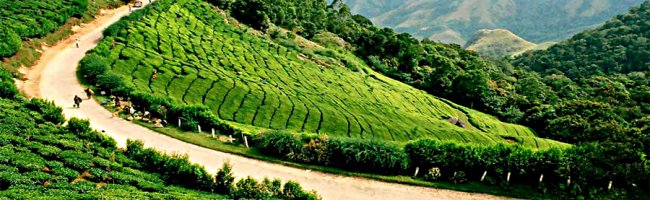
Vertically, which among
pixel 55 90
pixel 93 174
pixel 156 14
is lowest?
pixel 93 174

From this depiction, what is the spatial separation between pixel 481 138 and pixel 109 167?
4910 cm

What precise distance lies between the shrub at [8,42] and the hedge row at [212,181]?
30976mm

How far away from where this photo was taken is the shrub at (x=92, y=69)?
187ft

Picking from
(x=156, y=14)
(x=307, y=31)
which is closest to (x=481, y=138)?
(x=156, y=14)

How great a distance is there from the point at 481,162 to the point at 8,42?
5173 centimetres

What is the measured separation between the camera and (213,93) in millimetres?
61656

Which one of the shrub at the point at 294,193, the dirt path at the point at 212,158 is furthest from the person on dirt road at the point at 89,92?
the shrub at the point at 294,193

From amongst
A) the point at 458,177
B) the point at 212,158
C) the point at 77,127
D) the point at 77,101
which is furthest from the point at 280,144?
the point at 77,101

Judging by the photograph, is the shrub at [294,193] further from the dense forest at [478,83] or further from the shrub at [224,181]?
the dense forest at [478,83]

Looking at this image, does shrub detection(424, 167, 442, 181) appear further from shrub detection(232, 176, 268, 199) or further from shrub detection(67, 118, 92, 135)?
shrub detection(67, 118, 92, 135)

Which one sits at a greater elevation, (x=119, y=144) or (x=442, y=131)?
(x=442, y=131)

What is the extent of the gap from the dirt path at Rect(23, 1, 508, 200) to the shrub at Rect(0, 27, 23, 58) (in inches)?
129

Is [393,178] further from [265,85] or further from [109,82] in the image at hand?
[265,85]

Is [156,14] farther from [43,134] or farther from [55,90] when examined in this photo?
[43,134]
